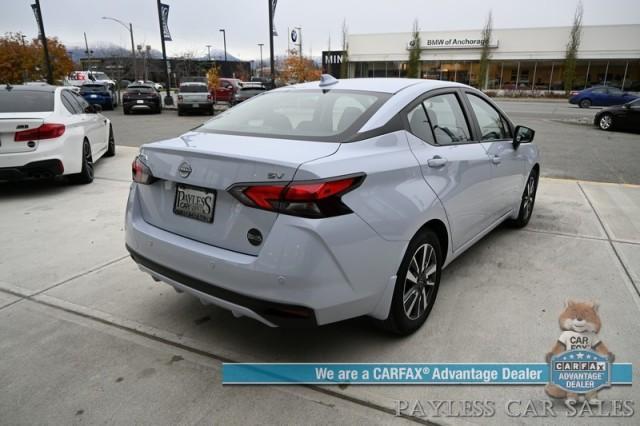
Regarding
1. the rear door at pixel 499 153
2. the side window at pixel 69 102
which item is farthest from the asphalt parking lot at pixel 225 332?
the side window at pixel 69 102

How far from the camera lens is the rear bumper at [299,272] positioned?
223cm

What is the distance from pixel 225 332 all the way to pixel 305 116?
60.2 inches

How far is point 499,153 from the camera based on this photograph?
4066 millimetres

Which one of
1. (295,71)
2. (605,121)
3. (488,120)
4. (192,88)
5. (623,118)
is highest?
(295,71)

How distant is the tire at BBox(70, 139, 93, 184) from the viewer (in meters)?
7.06

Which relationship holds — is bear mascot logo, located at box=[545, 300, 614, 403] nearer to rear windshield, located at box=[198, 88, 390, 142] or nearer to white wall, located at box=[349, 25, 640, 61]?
rear windshield, located at box=[198, 88, 390, 142]

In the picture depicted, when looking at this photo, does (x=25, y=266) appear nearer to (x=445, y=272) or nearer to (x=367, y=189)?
(x=367, y=189)

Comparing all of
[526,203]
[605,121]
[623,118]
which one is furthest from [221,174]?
[605,121]

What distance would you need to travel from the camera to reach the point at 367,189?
96.0 inches

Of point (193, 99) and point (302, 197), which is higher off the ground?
point (302, 197)

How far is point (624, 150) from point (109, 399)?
1262 cm

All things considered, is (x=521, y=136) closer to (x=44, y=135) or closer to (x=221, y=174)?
(x=221, y=174)

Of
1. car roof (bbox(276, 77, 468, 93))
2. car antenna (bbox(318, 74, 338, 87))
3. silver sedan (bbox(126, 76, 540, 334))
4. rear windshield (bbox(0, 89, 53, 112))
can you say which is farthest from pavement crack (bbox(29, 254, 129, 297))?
rear windshield (bbox(0, 89, 53, 112))

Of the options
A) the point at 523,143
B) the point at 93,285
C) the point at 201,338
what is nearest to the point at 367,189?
the point at 201,338
